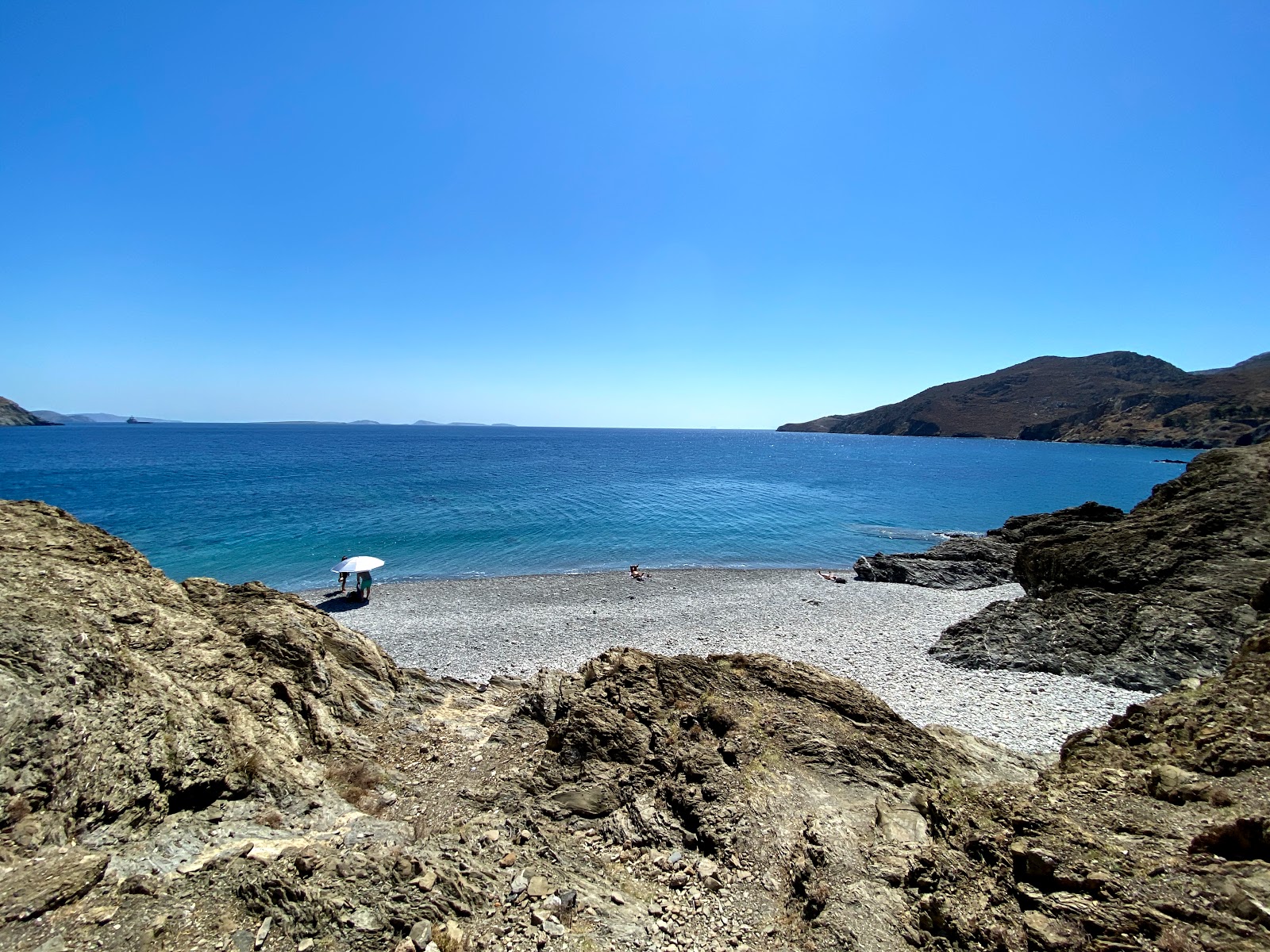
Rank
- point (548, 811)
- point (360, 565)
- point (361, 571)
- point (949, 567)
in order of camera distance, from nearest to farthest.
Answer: point (548, 811)
point (360, 565)
point (361, 571)
point (949, 567)

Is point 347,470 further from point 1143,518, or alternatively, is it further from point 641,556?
point 1143,518

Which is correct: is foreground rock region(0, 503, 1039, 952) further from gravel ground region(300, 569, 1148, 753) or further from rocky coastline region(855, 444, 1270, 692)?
rocky coastline region(855, 444, 1270, 692)

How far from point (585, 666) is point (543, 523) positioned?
41.1 meters

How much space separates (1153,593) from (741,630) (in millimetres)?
14117

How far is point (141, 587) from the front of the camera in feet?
26.5

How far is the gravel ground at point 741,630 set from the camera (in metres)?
14.7

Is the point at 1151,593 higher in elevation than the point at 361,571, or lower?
higher

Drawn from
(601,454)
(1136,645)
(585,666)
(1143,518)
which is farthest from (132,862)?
(601,454)

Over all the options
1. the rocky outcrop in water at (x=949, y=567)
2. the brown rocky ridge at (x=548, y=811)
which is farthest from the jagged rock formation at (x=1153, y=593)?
the rocky outcrop in water at (x=949, y=567)

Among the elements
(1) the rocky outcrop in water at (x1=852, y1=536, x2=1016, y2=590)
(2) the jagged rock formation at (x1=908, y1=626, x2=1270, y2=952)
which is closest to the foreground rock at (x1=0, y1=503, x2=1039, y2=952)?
(2) the jagged rock formation at (x1=908, y1=626, x2=1270, y2=952)

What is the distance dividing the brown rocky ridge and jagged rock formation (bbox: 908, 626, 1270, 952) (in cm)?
3

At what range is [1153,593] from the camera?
16.1 metres

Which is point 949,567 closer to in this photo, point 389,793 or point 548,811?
point 548,811

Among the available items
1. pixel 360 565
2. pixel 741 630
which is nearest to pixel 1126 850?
pixel 741 630
